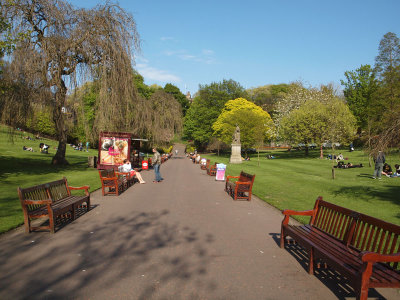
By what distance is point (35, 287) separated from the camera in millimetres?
4160

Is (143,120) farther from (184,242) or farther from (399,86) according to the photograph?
(399,86)

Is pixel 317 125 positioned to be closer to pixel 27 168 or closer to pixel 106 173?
pixel 27 168

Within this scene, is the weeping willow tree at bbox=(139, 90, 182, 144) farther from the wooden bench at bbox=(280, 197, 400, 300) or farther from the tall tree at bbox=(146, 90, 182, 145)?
the wooden bench at bbox=(280, 197, 400, 300)

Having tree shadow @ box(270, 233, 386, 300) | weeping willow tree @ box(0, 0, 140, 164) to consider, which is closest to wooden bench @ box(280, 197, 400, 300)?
tree shadow @ box(270, 233, 386, 300)

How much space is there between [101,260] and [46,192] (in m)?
3.60

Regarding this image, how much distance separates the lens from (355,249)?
4.75 m

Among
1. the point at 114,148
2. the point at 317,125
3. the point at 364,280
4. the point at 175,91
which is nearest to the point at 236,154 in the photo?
the point at 317,125

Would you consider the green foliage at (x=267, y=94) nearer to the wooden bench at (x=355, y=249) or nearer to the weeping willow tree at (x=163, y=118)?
the weeping willow tree at (x=163, y=118)

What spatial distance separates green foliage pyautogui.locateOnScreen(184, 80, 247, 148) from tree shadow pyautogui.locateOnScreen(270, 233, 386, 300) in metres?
56.7

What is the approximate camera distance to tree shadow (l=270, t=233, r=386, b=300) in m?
4.15

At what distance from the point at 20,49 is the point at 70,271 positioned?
15776mm

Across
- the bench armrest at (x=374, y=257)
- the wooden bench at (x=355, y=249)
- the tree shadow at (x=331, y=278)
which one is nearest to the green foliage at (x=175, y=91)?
the wooden bench at (x=355, y=249)

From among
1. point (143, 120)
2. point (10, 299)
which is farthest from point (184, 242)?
point (143, 120)

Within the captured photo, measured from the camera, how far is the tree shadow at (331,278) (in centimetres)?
415
